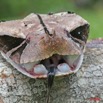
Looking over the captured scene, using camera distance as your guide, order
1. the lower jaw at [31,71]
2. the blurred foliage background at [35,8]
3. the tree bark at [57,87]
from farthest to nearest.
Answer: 1. the blurred foliage background at [35,8]
2. the tree bark at [57,87]
3. the lower jaw at [31,71]

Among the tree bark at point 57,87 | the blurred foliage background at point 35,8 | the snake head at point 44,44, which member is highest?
the snake head at point 44,44

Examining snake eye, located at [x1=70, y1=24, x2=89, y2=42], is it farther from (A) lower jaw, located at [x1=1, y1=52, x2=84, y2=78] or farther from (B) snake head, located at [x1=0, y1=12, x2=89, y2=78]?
(A) lower jaw, located at [x1=1, y1=52, x2=84, y2=78]

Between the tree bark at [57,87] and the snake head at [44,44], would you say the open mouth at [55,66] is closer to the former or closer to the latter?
the snake head at [44,44]

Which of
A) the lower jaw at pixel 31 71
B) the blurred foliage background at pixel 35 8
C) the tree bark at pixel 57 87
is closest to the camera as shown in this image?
the lower jaw at pixel 31 71

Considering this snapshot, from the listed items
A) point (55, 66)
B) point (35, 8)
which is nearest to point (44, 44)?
point (55, 66)

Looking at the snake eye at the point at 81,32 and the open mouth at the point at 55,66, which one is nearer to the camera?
the open mouth at the point at 55,66

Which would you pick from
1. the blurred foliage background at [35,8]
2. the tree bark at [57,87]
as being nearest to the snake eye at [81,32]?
the tree bark at [57,87]
